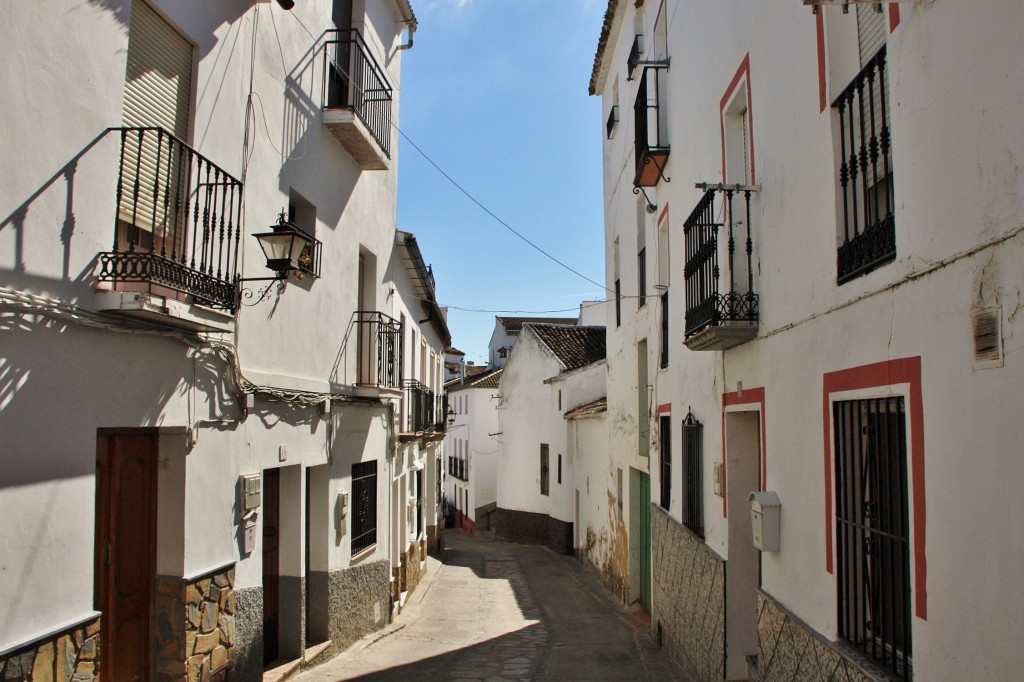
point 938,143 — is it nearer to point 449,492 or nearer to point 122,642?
point 122,642

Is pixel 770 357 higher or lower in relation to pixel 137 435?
higher

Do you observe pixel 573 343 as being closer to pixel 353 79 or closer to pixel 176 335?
pixel 353 79

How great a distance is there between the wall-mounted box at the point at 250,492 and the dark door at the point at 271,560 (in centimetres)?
117

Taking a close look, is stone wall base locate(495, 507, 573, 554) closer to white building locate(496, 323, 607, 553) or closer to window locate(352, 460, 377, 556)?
white building locate(496, 323, 607, 553)

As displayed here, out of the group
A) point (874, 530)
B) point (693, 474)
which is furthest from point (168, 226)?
point (693, 474)

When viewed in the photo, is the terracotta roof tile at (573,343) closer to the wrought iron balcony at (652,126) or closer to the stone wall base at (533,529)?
the stone wall base at (533,529)

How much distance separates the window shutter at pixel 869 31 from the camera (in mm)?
4241

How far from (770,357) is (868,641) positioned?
7.07 feet

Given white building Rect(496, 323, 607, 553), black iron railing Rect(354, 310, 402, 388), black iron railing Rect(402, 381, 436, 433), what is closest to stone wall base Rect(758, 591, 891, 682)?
black iron railing Rect(354, 310, 402, 388)

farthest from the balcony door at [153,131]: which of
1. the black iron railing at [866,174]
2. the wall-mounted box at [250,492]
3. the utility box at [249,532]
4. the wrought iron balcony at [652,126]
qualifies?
the wrought iron balcony at [652,126]

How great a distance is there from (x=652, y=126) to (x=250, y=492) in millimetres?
6948

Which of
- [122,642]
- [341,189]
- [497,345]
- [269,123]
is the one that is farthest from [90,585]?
[497,345]

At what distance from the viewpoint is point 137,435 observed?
18.7 feet

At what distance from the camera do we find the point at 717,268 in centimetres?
640
